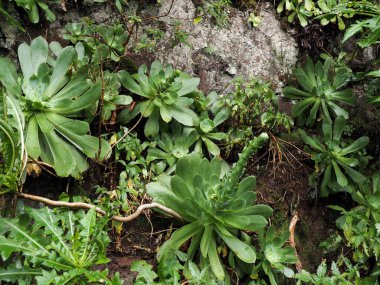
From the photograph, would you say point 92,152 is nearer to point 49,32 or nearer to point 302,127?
point 49,32

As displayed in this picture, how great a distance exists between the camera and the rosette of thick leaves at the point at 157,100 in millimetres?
3223

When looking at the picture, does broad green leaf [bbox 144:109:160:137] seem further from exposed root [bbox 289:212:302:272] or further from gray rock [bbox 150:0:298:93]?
exposed root [bbox 289:212:302:272]

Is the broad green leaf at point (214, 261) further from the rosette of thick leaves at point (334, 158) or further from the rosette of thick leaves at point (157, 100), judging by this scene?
the rosette of thick leaves at point (334, 158)

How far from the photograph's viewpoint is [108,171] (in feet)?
10.3

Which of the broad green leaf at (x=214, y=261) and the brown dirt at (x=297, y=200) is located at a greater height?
the broad green leaf at (x=214, y=261)

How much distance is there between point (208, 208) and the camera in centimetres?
286

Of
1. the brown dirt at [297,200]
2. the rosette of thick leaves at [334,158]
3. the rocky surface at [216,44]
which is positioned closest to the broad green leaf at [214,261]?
the brown dirt at [297,200]

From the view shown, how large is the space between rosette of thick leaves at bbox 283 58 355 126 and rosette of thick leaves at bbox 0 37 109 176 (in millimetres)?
1753

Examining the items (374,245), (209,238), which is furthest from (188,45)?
(374,245)

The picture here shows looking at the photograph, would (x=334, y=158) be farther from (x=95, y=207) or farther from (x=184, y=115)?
(x=95, y=207)

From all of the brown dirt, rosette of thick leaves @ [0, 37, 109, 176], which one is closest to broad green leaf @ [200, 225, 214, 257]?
the brown dirt

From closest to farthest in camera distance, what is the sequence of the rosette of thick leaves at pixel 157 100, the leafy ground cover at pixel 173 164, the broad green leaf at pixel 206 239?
the leafy ground cover at pixel 173 164 → the broad green leaf at pixel 206 239 → the rosette of thick leaves at pixel 157 100

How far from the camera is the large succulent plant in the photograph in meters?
2.85

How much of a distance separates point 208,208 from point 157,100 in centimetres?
91
